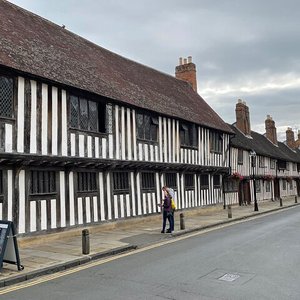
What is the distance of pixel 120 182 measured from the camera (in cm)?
1619

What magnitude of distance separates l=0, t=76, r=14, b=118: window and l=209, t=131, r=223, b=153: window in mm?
15236

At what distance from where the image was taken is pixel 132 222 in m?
16.5

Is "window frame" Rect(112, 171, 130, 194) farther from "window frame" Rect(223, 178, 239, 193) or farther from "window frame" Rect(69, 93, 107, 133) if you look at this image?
"window frame" Rect(223, 178, 239, 193)

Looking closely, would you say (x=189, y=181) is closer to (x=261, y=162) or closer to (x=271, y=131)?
(x=261, y=162)

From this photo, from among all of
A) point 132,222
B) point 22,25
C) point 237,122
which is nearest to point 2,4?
point 22,25

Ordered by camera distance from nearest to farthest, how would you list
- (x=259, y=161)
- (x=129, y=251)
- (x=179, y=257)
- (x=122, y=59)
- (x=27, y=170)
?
1. (x=179, y=257)
2. (x=129, y=251)
3. (x=27, y=170)
4. (x=122, y=59)
5. (x=259, y=161)

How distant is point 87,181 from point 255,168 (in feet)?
79.5

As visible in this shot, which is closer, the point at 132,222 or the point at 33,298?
the point at 33,298

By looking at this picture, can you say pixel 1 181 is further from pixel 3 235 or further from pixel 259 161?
pixel 259 161

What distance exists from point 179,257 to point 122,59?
15.5 m

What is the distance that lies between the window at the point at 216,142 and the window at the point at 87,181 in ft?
38.1

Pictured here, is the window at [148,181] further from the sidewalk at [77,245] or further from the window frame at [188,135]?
the window frame at [188,135]

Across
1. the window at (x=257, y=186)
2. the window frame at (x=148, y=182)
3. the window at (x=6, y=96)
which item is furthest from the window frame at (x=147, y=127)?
the window at (x=257, y=186)

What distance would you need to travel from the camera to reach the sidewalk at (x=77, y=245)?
8148mm
